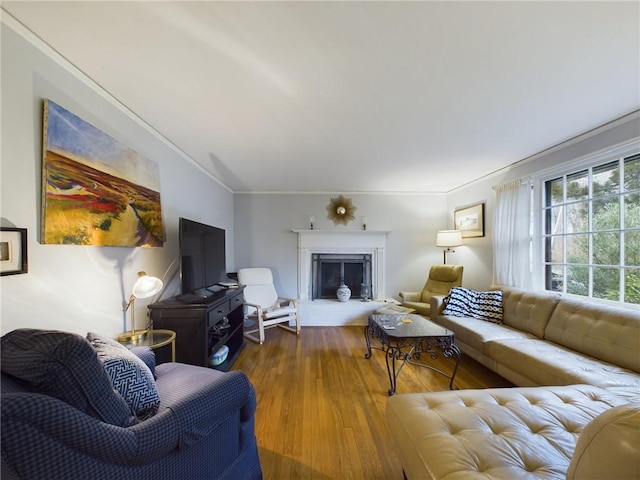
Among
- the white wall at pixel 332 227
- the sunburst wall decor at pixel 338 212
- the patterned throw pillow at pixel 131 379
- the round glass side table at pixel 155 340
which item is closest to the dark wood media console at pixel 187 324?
the round glass side table at pixel 155 340

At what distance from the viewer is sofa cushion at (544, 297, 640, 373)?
1.70m

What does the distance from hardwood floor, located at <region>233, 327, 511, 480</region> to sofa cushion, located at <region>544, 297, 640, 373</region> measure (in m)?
0.66

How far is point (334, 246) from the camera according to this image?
4.44 meters

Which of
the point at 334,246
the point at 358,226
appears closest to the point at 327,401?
the point at 334,246

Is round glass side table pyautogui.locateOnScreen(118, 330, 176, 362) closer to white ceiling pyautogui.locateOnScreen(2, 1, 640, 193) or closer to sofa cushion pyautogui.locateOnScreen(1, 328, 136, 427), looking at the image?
sofa cushion pyautogui.locateOnScreen(1, 328, 136, 427)

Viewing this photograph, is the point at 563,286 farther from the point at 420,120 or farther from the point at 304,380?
the point at 304,380

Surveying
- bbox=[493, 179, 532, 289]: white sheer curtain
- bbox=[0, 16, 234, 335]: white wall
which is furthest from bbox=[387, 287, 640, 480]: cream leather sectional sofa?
bbox=[0, 16, 234, 335]: white wall

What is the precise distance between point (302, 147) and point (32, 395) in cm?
236

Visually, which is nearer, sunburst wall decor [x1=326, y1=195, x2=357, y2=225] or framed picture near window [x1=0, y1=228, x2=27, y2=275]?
framed picture near window [x1=0, y1=228, x2=27, y2=275]

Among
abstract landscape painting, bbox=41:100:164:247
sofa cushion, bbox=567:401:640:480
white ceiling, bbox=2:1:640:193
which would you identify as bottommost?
sofa cushion, bbox=567:401:640:480

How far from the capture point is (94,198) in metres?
1.52

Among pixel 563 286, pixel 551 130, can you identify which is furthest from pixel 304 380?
pixel 551 130

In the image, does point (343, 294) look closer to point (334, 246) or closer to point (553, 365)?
point (334, 246)

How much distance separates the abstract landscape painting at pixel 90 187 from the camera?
1.28m
